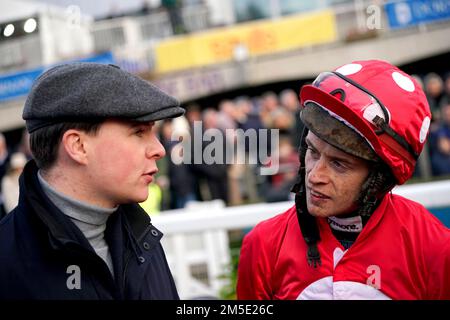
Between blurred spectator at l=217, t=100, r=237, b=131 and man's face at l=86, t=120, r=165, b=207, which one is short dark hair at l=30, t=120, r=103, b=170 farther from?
blurred spectator at l=217, t=100, r=237, b=131

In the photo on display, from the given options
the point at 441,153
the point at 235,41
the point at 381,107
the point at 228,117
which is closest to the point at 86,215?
the point at 381,107

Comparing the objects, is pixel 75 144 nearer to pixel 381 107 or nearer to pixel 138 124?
pixel 138 124

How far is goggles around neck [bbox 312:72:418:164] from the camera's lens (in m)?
1.88

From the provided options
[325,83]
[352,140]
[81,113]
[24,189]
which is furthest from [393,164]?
[24,189]

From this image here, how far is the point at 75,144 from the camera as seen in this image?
175 cm

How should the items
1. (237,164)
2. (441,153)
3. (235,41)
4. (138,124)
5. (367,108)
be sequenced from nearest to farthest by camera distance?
(138,124), (367,108), (237,164), (441,153), (235,41)

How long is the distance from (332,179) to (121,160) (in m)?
0.60

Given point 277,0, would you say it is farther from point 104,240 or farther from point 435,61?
point 104,240

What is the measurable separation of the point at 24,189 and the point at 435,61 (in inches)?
367

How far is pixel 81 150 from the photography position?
1.76m

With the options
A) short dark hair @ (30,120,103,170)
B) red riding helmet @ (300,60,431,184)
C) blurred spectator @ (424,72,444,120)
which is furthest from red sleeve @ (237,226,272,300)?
blurred spectator @ (424,72,444,120)

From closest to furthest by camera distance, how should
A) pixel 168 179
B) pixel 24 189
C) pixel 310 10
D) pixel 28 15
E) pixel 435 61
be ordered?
pixel 24 189 < pixel 28 15 < pixel 168 179 < pixel 435 61 < pixel 310 10

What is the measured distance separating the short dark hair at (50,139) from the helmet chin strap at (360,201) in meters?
0.68

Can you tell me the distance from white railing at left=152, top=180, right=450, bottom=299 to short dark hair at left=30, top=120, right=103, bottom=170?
2.08 meters
